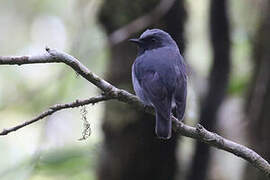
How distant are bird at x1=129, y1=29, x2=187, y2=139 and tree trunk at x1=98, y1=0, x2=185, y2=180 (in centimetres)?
128

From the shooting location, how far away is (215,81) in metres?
5.36

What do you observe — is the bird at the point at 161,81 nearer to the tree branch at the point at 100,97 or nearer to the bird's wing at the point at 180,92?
the bird's wing at the point at 180,92

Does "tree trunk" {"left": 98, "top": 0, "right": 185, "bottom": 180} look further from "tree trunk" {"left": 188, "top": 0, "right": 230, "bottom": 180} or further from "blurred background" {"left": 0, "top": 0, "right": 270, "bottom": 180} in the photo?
"tree trunk" {"left": 188, "top": 0, "right": 230, "bottom": 180}

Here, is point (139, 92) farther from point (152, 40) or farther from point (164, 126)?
point (152, 40)

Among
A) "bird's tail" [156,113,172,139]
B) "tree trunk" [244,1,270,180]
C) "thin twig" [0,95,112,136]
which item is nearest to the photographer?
"thin twig" [0,95,112,136]

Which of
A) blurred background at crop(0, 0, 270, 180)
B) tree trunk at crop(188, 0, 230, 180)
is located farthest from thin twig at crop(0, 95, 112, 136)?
tree trunk at crop(188, 0, 230, 180)

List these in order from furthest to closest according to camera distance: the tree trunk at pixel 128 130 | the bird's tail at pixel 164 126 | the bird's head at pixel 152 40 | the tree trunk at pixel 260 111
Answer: the tree trunk at pixel 260 111
the tree trunk at pixel 128 130
the bird's head at pixel 152 40
the bird's tail at pixel 164 126

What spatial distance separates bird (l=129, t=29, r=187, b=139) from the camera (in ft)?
11.0

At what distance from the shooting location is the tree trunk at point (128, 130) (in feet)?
17.4

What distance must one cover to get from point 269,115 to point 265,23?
42.1 inches

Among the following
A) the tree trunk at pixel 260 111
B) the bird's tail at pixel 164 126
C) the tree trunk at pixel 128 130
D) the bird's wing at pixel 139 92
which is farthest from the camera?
the tree trunk at pixel 260 111

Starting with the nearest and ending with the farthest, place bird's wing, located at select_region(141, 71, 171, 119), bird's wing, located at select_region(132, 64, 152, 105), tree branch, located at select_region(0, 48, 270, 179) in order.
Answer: tree branch, located at select_region(0, 48, 270, 179)
bird's wing, located at select_region(141, 71, 171, 119)
bird's wing, located at select_region(132, 64, 152, 105)

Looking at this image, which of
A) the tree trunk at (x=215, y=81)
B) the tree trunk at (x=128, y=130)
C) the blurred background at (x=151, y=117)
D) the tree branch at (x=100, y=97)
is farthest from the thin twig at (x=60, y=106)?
the tree trunk at (x=215, y=81)

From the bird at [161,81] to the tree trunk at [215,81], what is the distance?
1.32m
